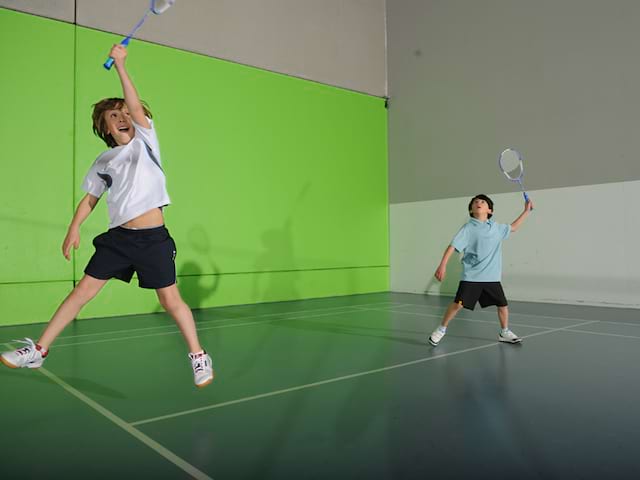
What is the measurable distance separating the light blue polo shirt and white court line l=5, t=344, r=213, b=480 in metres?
2.50

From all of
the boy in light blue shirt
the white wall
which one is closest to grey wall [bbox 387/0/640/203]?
the white wall

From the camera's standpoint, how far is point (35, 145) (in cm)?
505

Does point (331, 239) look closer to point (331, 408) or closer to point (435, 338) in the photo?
point (435, 338)

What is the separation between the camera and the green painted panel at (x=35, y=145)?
16.1 ft

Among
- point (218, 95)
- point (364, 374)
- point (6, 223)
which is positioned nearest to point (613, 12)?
point (218, 95)

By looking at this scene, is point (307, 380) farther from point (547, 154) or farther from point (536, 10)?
point (536, 10)

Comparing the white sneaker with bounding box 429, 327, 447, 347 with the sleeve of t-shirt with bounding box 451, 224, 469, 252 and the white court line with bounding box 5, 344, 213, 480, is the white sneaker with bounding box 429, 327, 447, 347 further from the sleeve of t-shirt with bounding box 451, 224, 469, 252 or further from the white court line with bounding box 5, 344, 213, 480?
the white court line with bounding box 5, 344, 213, 480

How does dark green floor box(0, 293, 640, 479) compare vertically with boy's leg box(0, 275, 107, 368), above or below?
below

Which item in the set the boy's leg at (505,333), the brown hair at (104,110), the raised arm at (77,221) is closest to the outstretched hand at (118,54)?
the brown hair at (104,110)

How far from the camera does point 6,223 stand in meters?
4.89

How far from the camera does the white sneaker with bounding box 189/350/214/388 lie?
240 centimetres

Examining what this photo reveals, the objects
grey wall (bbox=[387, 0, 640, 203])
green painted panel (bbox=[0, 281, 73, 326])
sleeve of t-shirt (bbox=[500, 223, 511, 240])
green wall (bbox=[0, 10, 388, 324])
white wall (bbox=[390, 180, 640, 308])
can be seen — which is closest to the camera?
sleeve of t-shirt (bbox=[500, 223, 511, 240])

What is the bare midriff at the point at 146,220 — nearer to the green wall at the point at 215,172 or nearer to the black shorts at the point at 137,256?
the black shorts at the point at 137,256

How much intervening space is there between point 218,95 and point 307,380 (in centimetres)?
445
